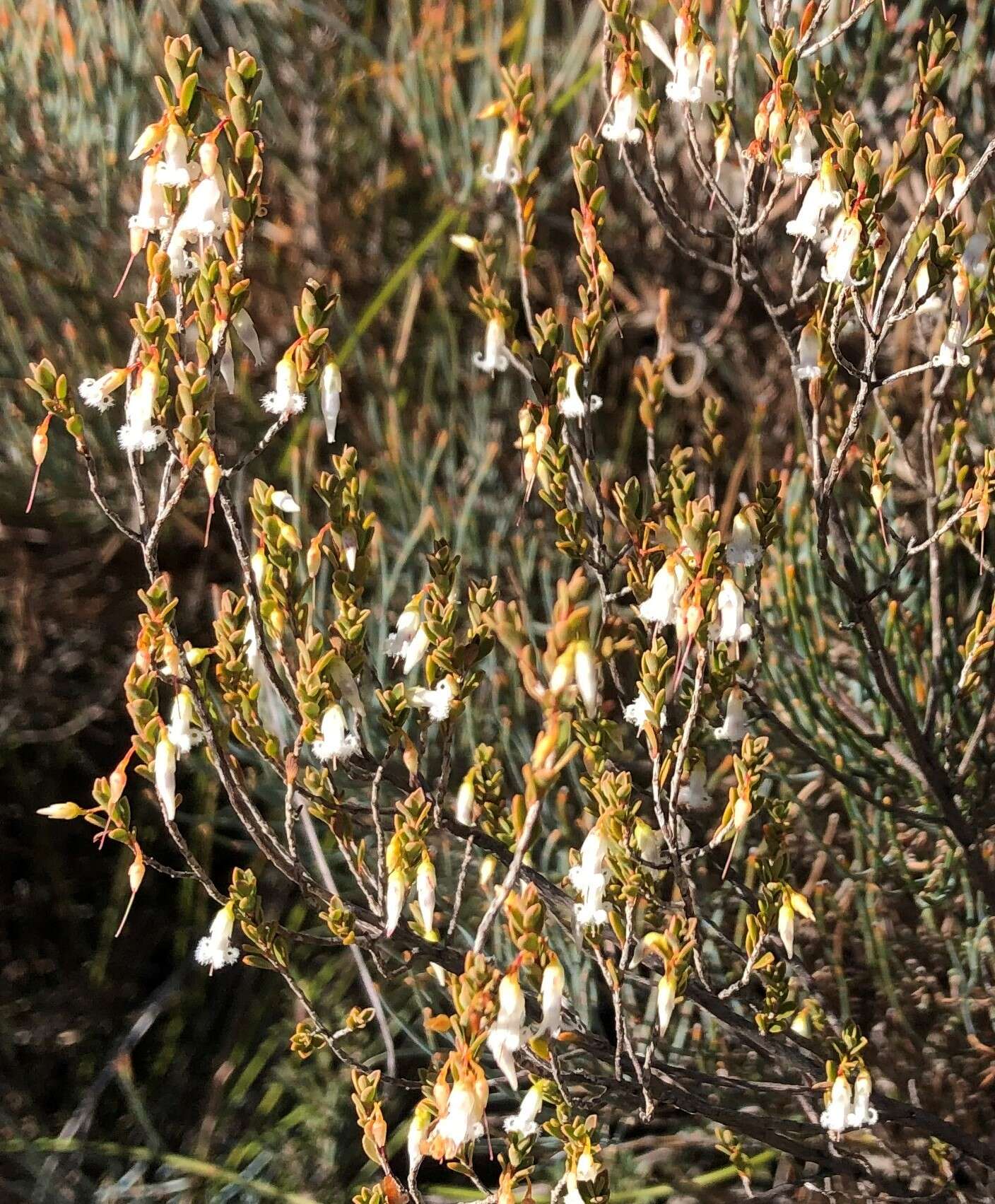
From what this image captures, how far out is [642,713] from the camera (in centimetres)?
80

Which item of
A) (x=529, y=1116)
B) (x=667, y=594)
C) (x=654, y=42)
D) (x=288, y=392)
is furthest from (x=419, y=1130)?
(x=654, y=42)

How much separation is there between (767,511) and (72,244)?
1.52 metres

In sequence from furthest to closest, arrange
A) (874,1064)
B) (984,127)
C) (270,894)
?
(270,894) → (984,127) → (874,1064)

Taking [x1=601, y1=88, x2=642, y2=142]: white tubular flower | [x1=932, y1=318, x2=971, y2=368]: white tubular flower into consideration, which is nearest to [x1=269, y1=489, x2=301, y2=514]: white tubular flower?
[x1=601, y1=88, x2=642, y2=142]: white tubular flower

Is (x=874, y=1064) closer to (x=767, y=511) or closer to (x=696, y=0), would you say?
(x=767, y=511)

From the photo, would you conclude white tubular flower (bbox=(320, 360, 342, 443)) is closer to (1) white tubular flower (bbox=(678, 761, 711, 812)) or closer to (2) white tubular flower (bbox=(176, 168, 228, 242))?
(2) white tubular flower (bbox=(176, 168, 228, 242))

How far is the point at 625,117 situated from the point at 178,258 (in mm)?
413

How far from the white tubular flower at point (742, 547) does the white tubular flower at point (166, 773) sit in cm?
47

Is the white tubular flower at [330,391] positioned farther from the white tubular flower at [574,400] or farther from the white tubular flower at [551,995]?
the white tubular flower at [551,995]

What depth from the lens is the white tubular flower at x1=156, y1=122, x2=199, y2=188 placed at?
0.75 meters

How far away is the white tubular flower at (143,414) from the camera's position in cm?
75

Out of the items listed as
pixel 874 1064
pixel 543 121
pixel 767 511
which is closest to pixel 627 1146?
pixel 874 1064

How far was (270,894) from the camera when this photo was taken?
69.8 inches

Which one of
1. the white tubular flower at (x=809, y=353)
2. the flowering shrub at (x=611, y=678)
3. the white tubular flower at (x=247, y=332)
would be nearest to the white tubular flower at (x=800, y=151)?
the flowering shrub at (x=611, y=678)
